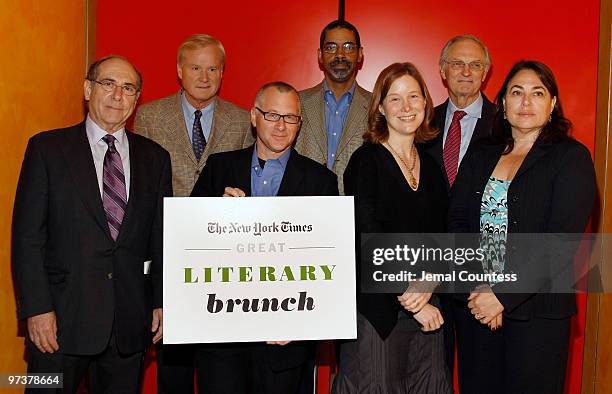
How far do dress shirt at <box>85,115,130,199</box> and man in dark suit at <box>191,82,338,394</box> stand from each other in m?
0.32

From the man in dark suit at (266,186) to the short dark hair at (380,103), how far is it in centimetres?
28

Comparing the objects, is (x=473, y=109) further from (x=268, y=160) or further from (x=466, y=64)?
(x=268, y=160)

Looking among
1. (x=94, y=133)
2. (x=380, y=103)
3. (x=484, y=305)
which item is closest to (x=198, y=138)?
(x=94, y=133)

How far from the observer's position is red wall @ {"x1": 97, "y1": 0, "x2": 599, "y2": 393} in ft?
13.9

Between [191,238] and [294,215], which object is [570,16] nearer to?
[294,215]

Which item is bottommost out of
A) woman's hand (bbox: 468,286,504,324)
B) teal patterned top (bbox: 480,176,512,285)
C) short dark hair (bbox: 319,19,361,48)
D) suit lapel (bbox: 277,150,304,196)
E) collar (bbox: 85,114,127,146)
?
woman's hand (bbox: 468,286,504,324)

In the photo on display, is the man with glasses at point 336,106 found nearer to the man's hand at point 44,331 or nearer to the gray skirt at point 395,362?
the gray skirt at point 395,362

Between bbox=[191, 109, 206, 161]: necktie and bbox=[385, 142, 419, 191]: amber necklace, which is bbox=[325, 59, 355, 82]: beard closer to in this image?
bbox=[191, 109, 206, 161]: necktie

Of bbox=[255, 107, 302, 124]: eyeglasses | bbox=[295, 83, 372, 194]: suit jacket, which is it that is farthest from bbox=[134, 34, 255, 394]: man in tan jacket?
bbox=[255, 107, 302, 124]: eyeglasses

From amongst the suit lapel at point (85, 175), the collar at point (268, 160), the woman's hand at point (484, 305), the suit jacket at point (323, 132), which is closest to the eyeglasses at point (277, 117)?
the collar at point (268, 160)

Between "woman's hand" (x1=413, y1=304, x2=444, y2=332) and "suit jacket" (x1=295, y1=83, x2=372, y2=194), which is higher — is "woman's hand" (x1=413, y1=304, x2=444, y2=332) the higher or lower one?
the lower one

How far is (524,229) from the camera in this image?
2.77 meters

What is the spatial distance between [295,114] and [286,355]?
103 cm

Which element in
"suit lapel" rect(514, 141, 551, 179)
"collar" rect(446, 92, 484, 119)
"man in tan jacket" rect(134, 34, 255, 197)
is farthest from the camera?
"collar" rect(446, 92, 484, 119)
